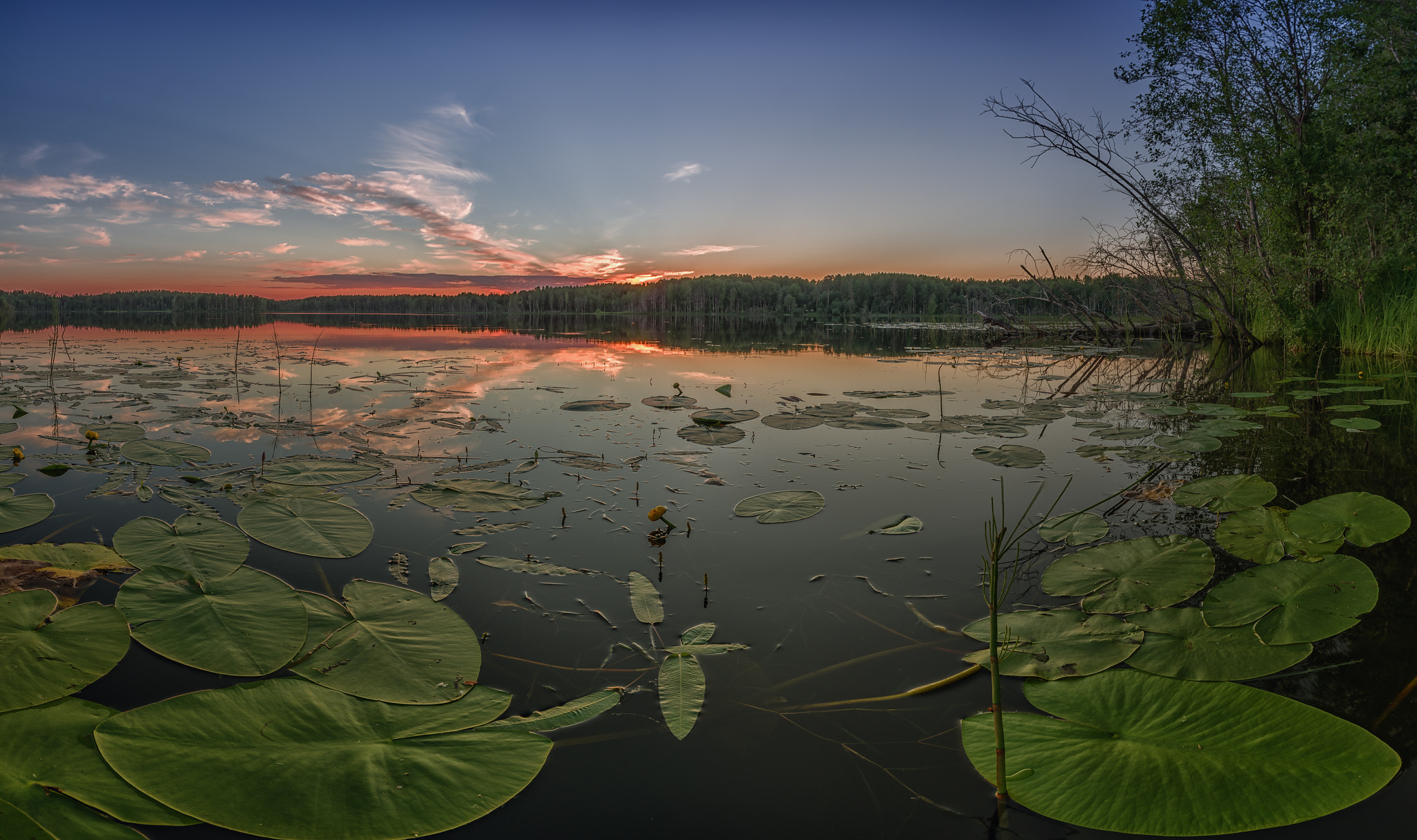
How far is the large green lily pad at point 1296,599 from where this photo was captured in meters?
1.86

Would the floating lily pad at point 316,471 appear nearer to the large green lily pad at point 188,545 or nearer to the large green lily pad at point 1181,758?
the large green lily pad at point 188,545

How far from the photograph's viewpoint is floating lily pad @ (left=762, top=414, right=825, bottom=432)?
543cm

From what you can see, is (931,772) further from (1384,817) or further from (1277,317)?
(1277,317)

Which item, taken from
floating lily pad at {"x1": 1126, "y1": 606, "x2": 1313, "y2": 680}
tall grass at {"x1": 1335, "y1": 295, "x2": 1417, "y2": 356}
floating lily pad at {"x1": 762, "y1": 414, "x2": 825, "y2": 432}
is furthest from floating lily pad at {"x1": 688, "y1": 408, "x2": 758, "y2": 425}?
tall grass at {"x1": 1335, "y1": 295, "x2": 1417, "y2": 356}

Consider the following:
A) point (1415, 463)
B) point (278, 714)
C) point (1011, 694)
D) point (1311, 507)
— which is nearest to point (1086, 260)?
point (1415, 463)

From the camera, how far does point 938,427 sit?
5398mm

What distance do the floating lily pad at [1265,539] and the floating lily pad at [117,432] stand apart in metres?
6.72

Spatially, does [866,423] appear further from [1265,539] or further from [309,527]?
[309,527]

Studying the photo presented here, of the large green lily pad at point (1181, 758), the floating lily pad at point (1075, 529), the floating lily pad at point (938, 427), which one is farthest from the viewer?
the floating lily pad at point (938, 427)

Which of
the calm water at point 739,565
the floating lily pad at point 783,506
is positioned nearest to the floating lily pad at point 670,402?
the calm water at point 739,565

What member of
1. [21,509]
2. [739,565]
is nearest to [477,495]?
[739,565]

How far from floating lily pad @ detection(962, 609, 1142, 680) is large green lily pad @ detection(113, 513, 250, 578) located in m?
2.69

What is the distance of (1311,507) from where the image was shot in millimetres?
2732

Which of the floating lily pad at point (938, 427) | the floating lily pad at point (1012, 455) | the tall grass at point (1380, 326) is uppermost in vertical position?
the tall grass at point (1380, 326)
